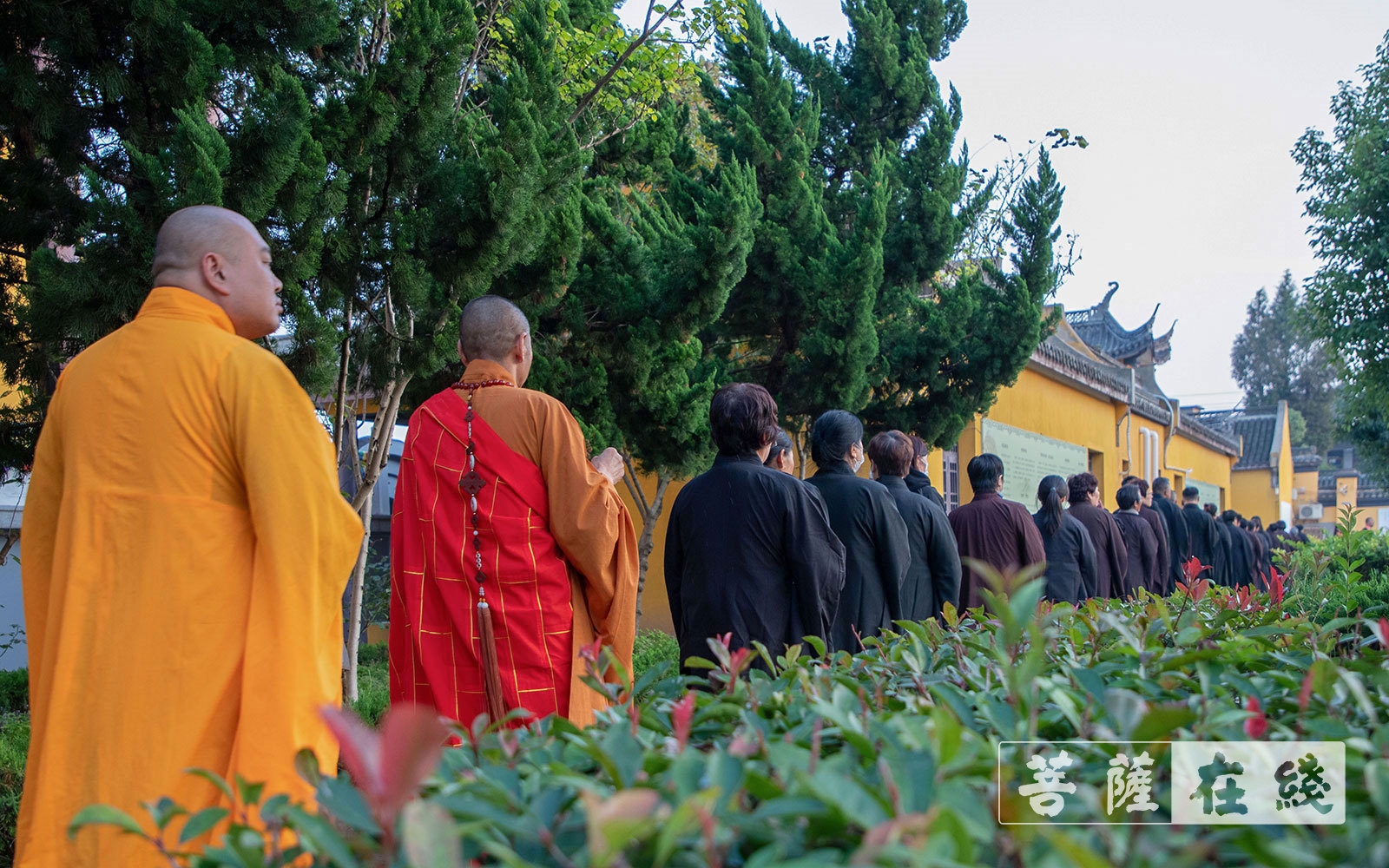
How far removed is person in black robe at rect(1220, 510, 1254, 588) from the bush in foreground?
13554 mm

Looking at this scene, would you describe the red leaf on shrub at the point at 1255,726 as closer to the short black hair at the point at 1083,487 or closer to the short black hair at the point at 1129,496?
the short black hair at the point at 1083,487

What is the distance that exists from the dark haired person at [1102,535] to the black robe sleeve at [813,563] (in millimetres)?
4571

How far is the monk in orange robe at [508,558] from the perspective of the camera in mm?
3119

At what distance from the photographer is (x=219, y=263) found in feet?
7.18

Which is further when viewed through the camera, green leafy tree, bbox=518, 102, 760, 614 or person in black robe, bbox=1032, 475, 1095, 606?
person in black robe, bbox=1032, 475, 1095, 606

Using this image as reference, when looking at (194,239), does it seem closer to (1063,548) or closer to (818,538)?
(818,538)

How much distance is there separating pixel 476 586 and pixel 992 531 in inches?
131

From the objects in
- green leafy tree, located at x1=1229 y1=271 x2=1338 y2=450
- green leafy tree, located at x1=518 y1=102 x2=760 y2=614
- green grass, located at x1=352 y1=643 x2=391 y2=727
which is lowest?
green grass, located at x1=352 y1=643 x2=391 y2=727

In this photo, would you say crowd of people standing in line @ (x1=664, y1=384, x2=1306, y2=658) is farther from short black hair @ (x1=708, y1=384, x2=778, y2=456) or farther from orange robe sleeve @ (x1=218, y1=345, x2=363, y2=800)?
orange robe sleeve @ (x1=218, y1=345, x2=363, y2=800)

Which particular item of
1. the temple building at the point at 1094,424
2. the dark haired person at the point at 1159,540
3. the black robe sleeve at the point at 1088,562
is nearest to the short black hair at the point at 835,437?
the black robe sleeve at the point at 1088,562

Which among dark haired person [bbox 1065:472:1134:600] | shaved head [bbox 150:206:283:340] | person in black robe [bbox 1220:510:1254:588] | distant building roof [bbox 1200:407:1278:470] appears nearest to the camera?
shaved head [bbox 150:206:283:340]

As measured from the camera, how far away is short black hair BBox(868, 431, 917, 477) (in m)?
4.88

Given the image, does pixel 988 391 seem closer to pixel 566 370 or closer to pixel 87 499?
pixel 566 370

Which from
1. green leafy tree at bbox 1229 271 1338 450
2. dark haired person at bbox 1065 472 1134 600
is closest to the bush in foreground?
dark haired person at bbox 1065 472 1134 600
